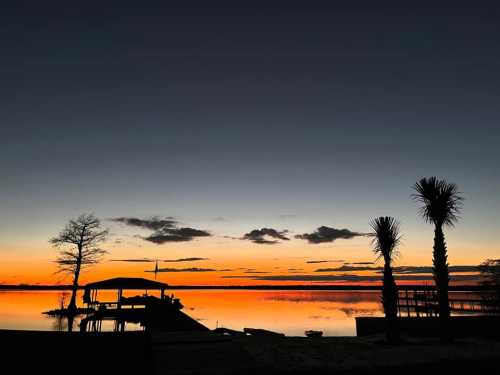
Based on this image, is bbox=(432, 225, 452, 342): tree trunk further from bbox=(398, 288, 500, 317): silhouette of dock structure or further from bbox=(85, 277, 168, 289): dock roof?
bbox=(85, 277, 168, 289): dock roof

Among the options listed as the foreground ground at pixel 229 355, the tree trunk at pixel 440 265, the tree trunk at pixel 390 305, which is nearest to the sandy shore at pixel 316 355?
the foreground ground at pixel 229 355

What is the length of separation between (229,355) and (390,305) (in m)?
9.38

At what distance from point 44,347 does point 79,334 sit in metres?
2.28

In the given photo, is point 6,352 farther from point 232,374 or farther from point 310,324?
point 310,324

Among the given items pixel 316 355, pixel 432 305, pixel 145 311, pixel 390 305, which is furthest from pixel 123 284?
pixel 432 305

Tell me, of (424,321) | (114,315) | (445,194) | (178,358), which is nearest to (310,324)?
(114,315)

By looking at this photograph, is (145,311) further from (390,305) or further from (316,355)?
(316,355)

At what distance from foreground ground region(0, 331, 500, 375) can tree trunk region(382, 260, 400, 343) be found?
845mm

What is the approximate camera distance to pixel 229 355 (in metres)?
14.5

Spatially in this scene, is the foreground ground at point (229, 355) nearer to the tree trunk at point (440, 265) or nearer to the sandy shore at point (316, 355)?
the sandy shore at point (316, 355)

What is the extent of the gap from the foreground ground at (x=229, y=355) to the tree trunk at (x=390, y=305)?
0.85m

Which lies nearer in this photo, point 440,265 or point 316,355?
point 316,355

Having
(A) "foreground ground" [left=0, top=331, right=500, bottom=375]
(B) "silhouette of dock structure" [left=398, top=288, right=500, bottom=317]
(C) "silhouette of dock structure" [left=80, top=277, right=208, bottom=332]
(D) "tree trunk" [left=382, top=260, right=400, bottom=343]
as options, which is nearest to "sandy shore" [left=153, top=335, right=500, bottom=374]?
(A) "foreground ground" [left=0, top=331, right=500, bottom=375]

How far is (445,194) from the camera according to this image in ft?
63.9
